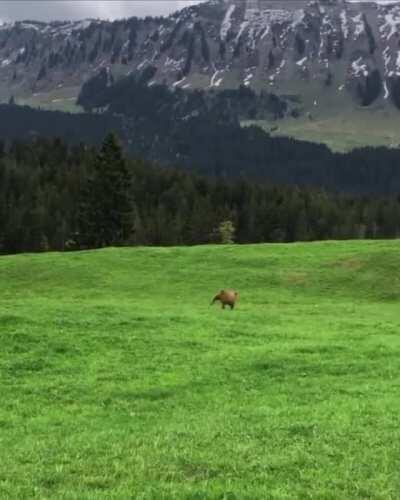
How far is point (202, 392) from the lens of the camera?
804 inches

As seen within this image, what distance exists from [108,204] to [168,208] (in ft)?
256

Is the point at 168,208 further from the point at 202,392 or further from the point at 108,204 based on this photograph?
the point at 202,392

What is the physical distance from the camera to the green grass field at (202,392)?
11.8m

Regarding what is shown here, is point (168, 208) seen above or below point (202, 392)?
above

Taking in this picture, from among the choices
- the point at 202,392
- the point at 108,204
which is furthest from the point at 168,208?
the point at 202,392

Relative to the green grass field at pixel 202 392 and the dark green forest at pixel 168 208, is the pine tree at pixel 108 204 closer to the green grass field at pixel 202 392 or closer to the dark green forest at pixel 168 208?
the dark green forest at pixel 168 208

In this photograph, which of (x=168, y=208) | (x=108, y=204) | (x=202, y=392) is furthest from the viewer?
(x=168, y=208)

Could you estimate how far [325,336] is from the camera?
30.0 m

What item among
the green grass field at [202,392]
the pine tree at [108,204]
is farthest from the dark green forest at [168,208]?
the green grass field at [202,392]

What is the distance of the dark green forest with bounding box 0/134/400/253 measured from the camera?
147 m

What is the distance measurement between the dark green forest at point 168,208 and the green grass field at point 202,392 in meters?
Answer: 83.0

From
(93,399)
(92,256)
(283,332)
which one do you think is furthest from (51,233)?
(93,399)

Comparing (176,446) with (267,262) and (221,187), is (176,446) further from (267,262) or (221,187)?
(221,187)

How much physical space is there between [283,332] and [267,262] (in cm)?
2234
